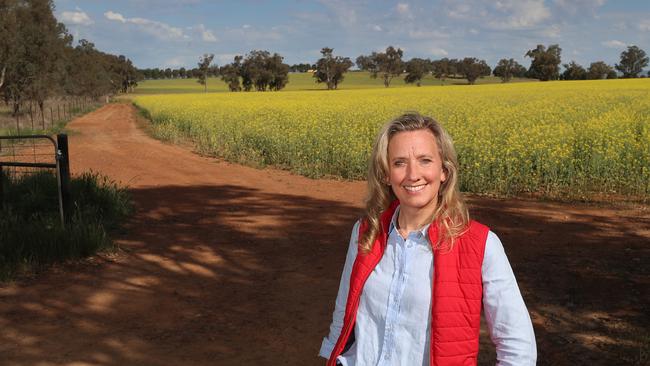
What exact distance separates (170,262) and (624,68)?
8903 cm

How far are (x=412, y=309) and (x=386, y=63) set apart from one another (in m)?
94.0

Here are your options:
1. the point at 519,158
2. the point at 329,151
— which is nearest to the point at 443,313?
the point at 519,158

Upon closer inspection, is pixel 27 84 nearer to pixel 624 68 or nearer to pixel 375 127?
pixel 375 127

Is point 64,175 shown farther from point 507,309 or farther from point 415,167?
point 507,309

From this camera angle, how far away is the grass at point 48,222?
20.0 feet

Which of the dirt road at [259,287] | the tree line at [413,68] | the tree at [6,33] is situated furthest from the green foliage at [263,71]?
the dirt road at [259,287]

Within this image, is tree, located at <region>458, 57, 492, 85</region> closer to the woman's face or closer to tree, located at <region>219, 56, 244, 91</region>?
tree, located at <region>219, 56, 244, 91</region>

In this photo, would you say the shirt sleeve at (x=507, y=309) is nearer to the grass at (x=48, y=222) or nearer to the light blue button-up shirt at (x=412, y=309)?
the light blue button-up shirt at (x=412, y=309)

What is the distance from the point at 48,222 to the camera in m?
6.82

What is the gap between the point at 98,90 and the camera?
67.5 metres

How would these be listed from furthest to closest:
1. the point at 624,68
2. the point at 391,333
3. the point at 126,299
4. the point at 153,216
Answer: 1. the point at 624,68
2. the point at 153,216
3. the point at 126,299
4. the point at 391,333

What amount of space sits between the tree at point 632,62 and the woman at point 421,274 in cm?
8936

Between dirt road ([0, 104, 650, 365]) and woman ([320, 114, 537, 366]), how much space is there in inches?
93.1

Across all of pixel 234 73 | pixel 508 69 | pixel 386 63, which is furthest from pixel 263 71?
pixel 508 69
